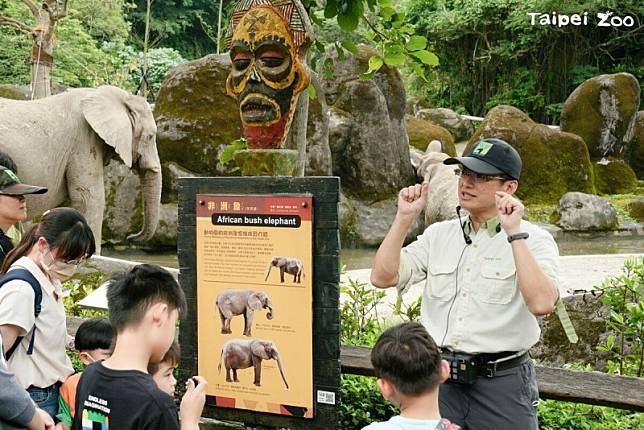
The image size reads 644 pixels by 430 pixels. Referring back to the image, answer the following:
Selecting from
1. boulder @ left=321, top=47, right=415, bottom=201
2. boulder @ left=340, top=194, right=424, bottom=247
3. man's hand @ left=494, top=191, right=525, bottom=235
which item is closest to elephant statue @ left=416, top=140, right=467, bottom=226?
boulder @ left=340, top=194, right=424, bottom=247

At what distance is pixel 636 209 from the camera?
17.4 m

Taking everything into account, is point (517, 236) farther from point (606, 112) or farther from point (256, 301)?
point (606, 112)

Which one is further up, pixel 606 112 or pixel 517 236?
pixel 606 112

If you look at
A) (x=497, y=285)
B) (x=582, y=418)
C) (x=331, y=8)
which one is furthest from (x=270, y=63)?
(x=582, y=418)

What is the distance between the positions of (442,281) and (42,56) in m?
10.3

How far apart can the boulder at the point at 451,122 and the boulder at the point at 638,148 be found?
526 cm

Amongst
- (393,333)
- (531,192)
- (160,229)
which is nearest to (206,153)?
(160,229)

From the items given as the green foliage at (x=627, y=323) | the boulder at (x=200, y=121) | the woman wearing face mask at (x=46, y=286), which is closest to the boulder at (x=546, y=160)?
the boulder at (x=200, y=121)

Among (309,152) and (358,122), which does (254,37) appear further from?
(358,122)

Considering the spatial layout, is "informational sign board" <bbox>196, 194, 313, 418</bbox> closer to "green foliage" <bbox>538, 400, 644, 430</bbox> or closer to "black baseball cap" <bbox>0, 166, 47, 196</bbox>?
"black baseball cap" <bbox>0, 166, 47, 196</bbox>

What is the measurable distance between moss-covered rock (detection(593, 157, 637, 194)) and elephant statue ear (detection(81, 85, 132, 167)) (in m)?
14.5

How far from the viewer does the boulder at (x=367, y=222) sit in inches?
563

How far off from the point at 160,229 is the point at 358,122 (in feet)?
15.2

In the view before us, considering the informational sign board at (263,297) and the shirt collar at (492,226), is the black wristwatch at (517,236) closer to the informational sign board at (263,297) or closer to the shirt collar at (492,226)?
the shirt collar at (492,226)
